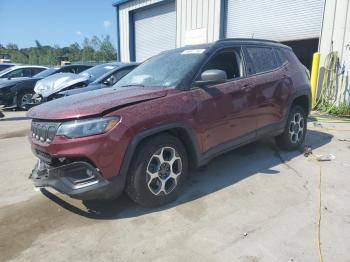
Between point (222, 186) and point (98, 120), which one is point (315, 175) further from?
point (98, 120)

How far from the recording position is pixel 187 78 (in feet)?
11.9

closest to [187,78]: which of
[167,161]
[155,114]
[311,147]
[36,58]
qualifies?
[155,114]

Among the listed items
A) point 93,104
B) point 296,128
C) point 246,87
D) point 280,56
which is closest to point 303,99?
point 296,128

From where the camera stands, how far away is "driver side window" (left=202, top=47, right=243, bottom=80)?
4.12 metres

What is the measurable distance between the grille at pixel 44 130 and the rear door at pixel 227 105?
1535 mm

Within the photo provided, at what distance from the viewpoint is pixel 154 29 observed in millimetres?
16844

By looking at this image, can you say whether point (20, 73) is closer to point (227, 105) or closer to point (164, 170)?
point (227, 105)

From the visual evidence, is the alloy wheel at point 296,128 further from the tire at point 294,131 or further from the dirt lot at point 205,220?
the dirt lot at point 205,220

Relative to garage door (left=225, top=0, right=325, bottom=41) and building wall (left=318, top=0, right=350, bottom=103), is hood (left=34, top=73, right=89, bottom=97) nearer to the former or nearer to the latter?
garage door (left=225, top=0, right=325, bottom=41)

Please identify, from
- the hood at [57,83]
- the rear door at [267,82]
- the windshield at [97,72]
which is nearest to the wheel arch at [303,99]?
the rear door at [267,82]

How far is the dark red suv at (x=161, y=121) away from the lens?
2928 millimetres

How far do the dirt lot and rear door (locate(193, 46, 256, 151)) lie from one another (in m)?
0.62

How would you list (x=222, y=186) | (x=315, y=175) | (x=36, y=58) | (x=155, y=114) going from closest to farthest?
1. (x=155, y=114)
2. (x=222, y=186)
3. (x=315, y=175)
4. (x=36, y=58)

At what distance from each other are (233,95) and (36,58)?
69.5m
